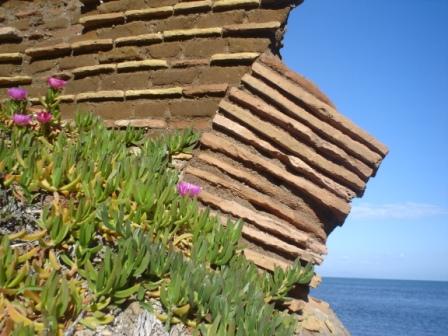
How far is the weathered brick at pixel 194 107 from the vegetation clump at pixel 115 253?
58cm

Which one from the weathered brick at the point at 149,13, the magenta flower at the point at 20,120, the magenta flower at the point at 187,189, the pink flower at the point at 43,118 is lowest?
the magenta flower at the point at 187,189

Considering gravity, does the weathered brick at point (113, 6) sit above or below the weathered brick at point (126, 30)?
above

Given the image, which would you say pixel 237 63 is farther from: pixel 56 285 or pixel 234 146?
pixel 56 285

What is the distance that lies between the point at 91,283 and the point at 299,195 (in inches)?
66.4

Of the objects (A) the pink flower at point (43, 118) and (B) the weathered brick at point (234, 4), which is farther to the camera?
(B) the weathered brick at point (234, 4)

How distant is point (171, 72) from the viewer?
364cm

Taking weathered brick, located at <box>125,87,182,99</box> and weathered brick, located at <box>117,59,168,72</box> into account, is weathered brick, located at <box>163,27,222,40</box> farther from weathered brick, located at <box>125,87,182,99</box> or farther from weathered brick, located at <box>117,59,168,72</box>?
weathered brick, located at <box>125,87,182,99</box>

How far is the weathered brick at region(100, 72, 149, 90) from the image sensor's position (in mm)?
3703

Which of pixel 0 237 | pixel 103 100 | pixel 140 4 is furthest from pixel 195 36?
pixel 0 237

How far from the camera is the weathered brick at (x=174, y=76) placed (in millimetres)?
3568

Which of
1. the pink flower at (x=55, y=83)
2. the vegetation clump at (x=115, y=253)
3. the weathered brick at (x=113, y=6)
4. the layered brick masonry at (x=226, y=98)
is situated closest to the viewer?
the vegetation clump at (x=115, y=253)

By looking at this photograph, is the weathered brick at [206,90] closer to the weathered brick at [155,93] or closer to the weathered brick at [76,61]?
the weathered brick at [155,93]

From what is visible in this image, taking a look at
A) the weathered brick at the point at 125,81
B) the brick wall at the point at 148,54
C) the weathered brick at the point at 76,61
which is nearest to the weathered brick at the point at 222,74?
the brick wall at the point at 148,54

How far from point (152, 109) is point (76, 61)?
3.41 ft
